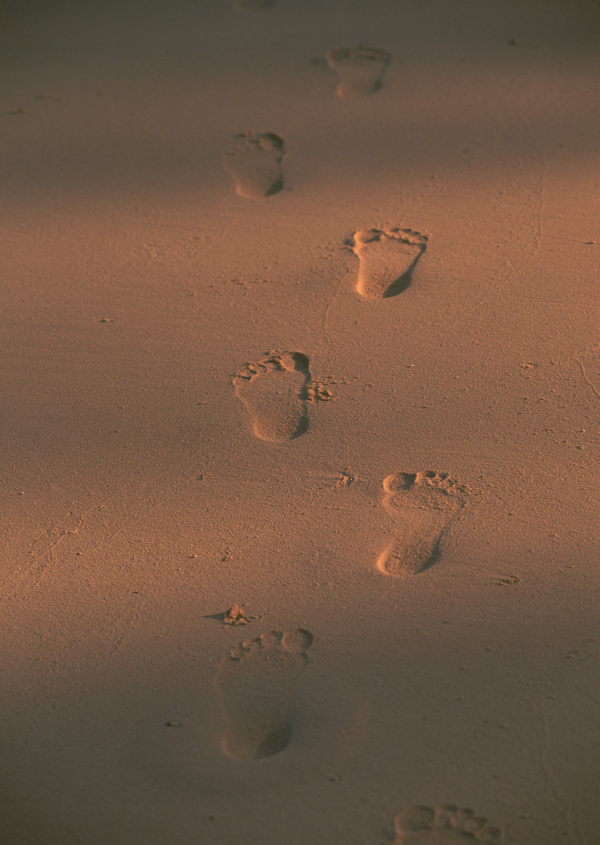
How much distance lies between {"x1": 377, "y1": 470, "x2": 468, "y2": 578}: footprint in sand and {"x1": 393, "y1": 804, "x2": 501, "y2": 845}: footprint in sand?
1.16ft

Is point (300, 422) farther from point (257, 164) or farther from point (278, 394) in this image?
point (257, 164)

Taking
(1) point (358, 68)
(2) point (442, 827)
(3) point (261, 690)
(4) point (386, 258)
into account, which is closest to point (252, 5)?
(1) point (358, 68)

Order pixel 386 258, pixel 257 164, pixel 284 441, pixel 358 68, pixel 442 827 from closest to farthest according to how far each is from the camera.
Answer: pixel 442 827
pixel 284 441
pixel 386 258
pixel 257 164
pixel 358 68

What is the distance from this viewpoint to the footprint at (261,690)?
102 cm

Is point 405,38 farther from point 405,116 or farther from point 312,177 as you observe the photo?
point 312,177

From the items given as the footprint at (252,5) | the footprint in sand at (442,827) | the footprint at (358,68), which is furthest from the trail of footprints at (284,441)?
the footprint at (252,5)

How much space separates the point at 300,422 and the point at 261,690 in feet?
1.72

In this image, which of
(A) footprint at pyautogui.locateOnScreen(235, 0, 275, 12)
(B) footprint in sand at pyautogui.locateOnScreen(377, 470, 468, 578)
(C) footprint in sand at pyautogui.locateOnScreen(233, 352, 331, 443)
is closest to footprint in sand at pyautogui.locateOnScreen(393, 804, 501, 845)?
(B) footprint in sand at pyautogui.locateOnScreen(377, 470, 468, 578)

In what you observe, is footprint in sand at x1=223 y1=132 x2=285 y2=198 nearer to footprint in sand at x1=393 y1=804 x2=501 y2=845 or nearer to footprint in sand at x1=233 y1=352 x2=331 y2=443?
footprint in sand at x1=233 y1=352 x2=331 y2=443

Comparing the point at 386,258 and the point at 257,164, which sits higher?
the point at 257,164

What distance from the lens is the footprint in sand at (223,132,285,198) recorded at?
1.88 meters

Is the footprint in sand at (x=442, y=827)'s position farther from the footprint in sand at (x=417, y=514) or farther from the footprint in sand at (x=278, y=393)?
the footprint in sand at (x=278, y=393)

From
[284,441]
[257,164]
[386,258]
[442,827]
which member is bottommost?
[442,827]

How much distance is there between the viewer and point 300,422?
1410 mm
